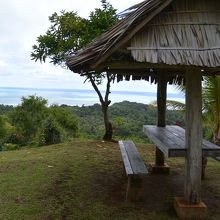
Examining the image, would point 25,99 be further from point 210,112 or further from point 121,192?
point 121,192

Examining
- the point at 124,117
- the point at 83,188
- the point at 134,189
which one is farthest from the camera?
the point at 124,117

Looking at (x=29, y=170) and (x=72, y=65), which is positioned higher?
(x=72, y=65)

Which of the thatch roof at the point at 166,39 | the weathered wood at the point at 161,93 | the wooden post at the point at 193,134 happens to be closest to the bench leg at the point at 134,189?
the wooden post at the point at 193,134

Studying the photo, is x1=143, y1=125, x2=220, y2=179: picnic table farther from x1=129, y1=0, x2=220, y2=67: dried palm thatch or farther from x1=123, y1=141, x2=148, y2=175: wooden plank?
x1=129, y1=0, x2=220, y2=67: dried palm thatch

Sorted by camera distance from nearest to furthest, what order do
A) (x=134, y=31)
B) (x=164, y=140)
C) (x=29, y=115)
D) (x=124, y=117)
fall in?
(x=134, y=31), (x=164, y=140), (x=29, y=115), (x=124, y=117)

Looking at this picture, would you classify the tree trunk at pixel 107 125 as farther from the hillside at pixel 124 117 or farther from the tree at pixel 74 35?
the hillside at pixel 124 117

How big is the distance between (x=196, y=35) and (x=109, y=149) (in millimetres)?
6022

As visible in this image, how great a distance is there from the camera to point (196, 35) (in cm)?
520

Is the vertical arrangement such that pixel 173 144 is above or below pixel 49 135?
above

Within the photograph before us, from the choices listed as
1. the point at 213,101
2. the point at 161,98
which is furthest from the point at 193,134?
the point at 213,101

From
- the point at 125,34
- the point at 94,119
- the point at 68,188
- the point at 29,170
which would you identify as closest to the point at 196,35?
the point at 125,34

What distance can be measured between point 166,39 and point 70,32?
21.4 feet

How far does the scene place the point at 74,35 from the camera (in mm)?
11125

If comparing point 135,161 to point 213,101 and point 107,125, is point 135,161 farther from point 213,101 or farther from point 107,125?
point 213,101
